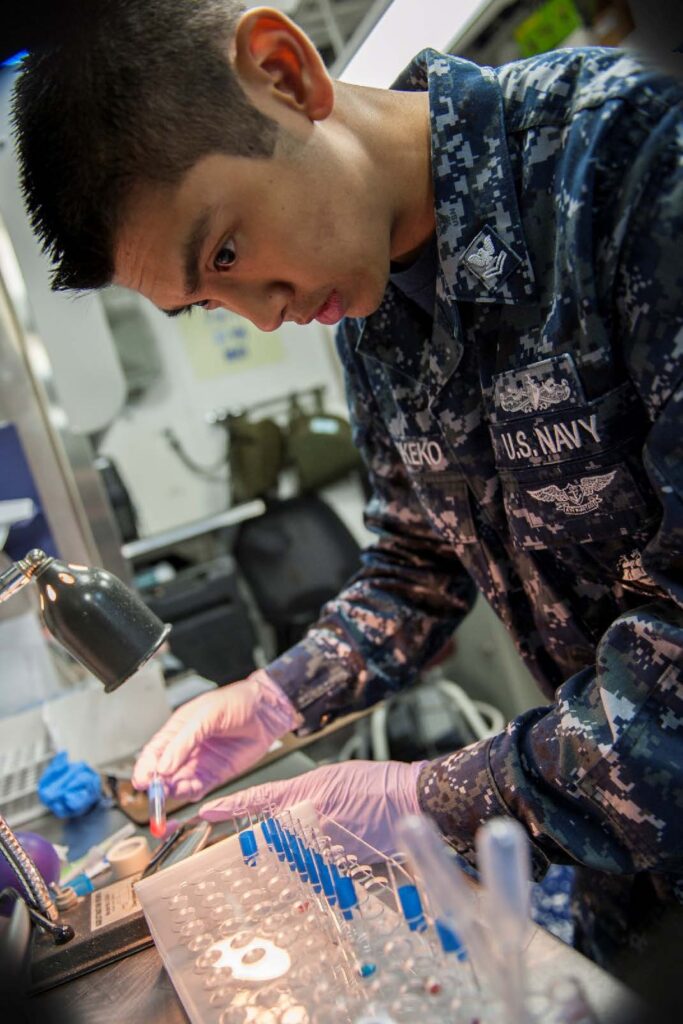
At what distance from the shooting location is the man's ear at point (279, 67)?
0.93m

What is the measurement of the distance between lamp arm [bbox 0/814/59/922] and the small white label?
6 centimetres

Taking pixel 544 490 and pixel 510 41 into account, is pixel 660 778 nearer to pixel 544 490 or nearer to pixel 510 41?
pixel 544 490

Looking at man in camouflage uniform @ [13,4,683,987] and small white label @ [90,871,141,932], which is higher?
man in camouflage uniform @ [13,4,683,987]

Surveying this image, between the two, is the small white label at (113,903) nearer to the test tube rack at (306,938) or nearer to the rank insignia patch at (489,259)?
the test tube rack at (306,938)

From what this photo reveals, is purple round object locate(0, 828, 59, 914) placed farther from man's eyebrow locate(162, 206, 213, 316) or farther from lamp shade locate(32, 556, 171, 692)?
man's eyebrow locate(162, 206, 213, 316)

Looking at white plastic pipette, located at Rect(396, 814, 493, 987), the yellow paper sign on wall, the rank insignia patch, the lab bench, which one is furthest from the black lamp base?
the yellow paper sign on wall

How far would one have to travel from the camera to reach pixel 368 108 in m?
1.08

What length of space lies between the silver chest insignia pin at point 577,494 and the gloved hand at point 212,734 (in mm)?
632

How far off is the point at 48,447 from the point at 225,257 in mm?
2087

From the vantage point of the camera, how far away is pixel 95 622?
110 centimetres

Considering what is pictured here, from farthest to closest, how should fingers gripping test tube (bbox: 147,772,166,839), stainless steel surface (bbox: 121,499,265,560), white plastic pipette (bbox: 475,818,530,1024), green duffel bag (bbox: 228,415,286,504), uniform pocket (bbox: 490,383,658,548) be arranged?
1. green duffel bag (bbox: 228,415,286,504)
2. stainless steel surface (bbox: 121,499,265,560)
3. fingers gripping test tube (bbox: 147,772,166,839)
4. uniform pocket (bbox: 490,383,658,548)
5. white plastic pipette (bbox: 475,818,530,1024)

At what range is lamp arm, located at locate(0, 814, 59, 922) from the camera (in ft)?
3.72

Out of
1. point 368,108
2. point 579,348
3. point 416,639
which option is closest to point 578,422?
point 579,348

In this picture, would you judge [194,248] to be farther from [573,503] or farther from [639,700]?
[639,700]
